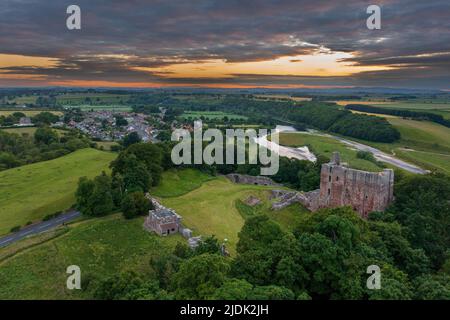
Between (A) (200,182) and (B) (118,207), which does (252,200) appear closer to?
(A) (200,182)

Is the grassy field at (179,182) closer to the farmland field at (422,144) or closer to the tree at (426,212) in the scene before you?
Result: the tree at (426,212)

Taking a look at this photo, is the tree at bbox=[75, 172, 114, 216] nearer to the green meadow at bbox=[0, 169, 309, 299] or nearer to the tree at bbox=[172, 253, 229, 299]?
the green meadow at bbox=[0, 169, 309, 299]

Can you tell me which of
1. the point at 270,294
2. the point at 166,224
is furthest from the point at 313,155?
the point at 270,294

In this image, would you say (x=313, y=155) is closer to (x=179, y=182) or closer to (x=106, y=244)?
(x=179, y=182)

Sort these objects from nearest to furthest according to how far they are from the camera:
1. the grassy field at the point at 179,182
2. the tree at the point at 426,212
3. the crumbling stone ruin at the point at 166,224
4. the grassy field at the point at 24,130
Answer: the tree at the point at 426,212
the crumbling stone ruin at the point at 166,224
the grassy field at the point at 179,182
the grassy field at the point at 24,130

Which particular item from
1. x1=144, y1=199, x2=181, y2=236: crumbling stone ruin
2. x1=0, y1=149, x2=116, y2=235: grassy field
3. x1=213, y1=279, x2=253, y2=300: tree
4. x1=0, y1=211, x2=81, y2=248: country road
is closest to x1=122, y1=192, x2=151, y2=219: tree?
x1=144, y1=199, x2=181, y2=236: crumbling stone ruin

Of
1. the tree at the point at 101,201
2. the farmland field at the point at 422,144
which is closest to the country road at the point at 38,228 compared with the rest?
the tree at the point at 101,201
